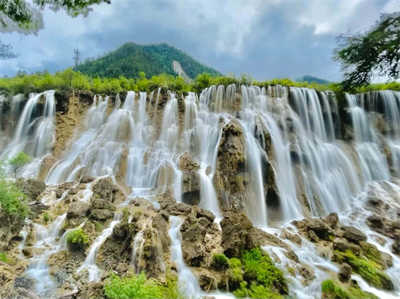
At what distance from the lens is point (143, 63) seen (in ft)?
297

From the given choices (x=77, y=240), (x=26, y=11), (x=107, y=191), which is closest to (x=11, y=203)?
(x=77, y=240)

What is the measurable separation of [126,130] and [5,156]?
915cm

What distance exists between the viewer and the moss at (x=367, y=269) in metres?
7.04

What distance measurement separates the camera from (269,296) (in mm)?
5930

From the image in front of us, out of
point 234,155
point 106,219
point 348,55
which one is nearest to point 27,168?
point 106,219

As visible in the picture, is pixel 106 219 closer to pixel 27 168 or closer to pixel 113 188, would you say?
pixel 113 188

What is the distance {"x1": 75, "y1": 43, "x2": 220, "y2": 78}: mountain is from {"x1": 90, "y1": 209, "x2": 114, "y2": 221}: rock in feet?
216

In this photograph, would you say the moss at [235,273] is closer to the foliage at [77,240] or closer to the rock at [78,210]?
the foliage at [77,240]

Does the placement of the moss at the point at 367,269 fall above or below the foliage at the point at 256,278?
below

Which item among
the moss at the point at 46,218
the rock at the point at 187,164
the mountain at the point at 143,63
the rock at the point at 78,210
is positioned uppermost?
the mountain at the point at 143,63

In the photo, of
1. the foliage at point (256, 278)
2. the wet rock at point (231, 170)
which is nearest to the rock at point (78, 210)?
the foliage at point (256, 278)

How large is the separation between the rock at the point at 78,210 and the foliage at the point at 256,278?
6.18m

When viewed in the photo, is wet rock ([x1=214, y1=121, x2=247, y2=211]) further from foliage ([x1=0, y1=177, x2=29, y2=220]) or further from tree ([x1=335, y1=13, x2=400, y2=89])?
foliage ([x1=0, y1=177, x2=29, y2=220])

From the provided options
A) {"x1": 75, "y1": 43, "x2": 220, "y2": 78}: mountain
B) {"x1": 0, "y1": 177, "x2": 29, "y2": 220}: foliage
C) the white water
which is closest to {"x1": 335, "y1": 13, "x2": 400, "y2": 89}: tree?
the white water
